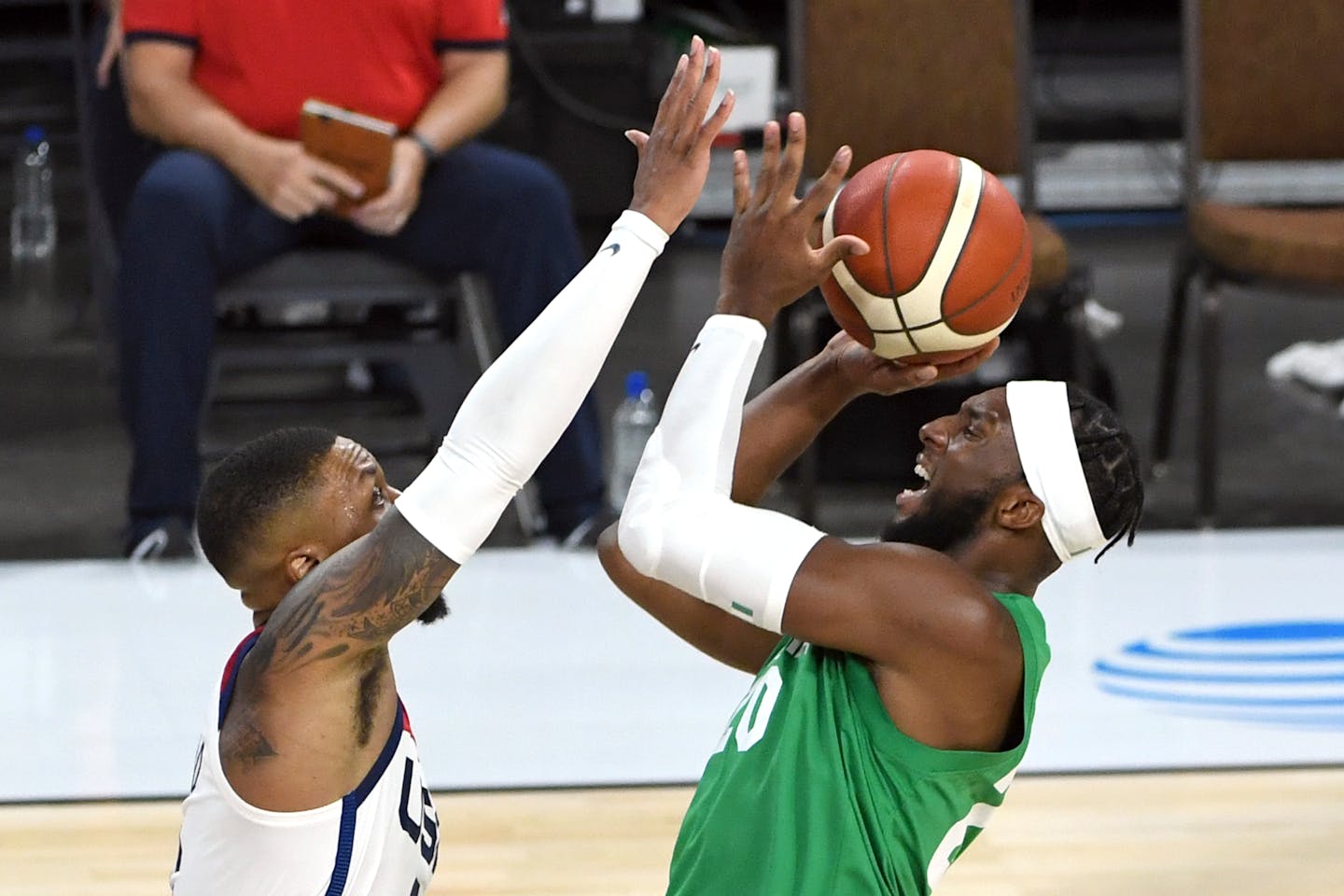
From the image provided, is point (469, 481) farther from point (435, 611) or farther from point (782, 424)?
point (782, 424)

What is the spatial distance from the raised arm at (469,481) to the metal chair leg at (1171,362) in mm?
3653

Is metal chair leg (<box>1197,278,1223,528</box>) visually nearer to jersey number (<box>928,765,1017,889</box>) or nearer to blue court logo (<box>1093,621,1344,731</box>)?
blue court logo (<box>1093,621,1344,731</box>)

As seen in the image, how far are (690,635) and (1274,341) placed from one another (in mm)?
4921

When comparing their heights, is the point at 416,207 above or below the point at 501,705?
above

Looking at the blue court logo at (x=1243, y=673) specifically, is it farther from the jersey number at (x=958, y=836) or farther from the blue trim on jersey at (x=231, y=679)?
the blue trim on jersey at (x=231, y=679)

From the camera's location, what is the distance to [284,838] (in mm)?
1928

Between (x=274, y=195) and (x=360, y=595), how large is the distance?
3043 mm

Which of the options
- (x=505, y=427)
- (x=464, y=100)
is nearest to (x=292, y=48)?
(x=464, y=100)

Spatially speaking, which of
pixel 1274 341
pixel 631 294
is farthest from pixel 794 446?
pixel 1274 341

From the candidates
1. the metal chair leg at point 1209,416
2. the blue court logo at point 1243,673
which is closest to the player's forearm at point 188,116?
the blue court logo at point 1243,673

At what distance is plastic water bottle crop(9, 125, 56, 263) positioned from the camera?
26.5ft

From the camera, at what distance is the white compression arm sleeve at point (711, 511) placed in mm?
1963

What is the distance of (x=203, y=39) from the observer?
4.77 metres

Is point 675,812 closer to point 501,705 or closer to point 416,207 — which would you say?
point 501,705
